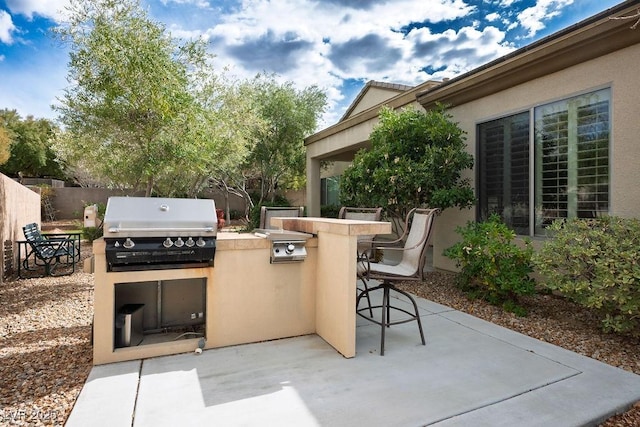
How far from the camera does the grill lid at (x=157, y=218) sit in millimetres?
2732

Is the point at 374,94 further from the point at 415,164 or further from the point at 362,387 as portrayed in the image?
the point at 362,387

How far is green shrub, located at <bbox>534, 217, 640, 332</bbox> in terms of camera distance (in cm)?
316

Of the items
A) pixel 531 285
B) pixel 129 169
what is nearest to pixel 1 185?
pixel 129 169

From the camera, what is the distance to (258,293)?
10.8 feet

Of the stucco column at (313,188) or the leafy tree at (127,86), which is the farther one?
the stucco column at (313,188)

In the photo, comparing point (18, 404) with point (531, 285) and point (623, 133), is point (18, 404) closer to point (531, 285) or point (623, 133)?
point (531, 285)

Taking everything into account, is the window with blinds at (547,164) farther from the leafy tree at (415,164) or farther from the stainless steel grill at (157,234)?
the stainless steel grill at (157,234)

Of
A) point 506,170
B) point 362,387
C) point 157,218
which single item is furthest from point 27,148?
point 362,387

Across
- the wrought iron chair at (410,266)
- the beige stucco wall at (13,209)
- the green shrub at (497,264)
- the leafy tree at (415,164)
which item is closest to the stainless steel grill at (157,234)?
the wrought iron chair at (410,266)

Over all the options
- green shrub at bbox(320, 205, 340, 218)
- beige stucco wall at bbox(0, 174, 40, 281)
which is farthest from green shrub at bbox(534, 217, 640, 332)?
green shrub at bbox(320, 205, 340, 218)

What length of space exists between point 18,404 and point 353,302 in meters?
2.33

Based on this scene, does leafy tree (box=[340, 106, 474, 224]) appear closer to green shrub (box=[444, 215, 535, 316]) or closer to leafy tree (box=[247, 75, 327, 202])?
green shrub (box=[444, 215, 535, 316])

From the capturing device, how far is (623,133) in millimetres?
4215

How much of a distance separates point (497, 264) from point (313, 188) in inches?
347
